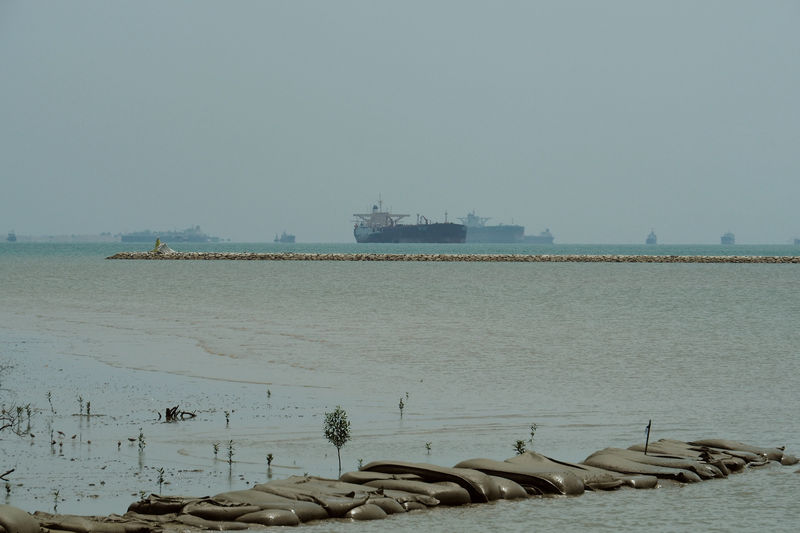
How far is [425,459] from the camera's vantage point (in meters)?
13.7

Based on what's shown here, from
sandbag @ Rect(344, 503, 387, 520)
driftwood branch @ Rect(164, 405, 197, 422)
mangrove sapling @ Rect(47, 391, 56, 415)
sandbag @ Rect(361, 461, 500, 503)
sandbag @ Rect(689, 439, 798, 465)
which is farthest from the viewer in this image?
mangrove sapling @ Rect(47, 391, 56, 415)

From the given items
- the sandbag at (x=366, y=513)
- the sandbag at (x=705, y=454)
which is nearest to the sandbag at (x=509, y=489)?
the sandbag at (x=366, y=513)

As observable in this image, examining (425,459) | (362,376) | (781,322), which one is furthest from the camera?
(781,322)

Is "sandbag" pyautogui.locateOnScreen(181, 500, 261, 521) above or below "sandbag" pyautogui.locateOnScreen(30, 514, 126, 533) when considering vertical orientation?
below

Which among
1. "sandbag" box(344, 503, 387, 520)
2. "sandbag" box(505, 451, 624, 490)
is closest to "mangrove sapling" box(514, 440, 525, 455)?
"sandbag" box(505, 451, 624, 490)

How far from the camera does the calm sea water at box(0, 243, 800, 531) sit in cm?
1189

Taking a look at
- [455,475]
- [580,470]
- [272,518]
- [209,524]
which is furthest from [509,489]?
[209,524]

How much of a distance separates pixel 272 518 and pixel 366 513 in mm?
999

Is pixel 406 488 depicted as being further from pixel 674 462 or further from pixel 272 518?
pixel 674 462

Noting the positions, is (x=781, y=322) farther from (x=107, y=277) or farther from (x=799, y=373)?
(x=107, y=277)

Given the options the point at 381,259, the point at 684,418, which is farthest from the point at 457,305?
the point at 381,259

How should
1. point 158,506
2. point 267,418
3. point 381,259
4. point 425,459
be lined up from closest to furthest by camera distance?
point 158,506
point 425,459
point 267,418
point 381,259

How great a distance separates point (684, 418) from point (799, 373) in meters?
7.22

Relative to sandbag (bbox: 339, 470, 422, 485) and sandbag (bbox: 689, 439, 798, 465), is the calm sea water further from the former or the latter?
sandbag (bbox: 339, 470, 422, 485)
